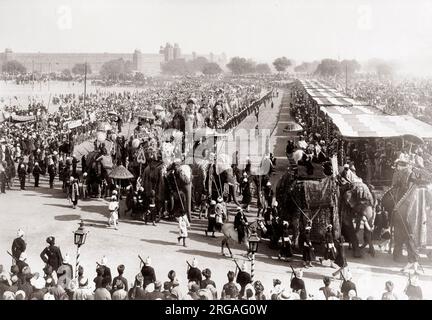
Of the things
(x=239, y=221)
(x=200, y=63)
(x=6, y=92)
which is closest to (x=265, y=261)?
(x=239, y=221)

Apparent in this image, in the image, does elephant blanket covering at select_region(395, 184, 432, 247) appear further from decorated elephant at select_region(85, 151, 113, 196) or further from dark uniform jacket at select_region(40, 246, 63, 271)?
decorated elephant at select_region(85, 151, 113, 196)

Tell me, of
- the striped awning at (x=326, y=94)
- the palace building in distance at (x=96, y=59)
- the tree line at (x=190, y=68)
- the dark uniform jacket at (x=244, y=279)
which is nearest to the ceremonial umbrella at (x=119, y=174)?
the dark uniform jacket at (x=244, y=279)

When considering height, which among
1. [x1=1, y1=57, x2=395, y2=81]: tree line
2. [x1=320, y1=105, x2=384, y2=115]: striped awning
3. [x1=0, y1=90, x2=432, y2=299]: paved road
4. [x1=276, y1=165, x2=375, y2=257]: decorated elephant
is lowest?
[x1=0, y1=90, x2=432, y2=299]: paved road

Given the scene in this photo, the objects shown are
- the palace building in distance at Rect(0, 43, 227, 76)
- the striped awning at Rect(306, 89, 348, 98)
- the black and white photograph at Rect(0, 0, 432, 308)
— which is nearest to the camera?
the black and white photograph at Rect(0, 0, 432, 308)

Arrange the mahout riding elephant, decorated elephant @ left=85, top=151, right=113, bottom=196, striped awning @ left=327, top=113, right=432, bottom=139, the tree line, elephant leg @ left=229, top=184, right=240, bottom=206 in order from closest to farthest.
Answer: the mahout riding elephant → elephant leg @ left=229, top=184, right=240, bottom=206 → striped awning @ left=327, top=113, right=432, bottom=139 → decorated elephant @ left=85, top=151, right=113, bottom=196 → the tree line

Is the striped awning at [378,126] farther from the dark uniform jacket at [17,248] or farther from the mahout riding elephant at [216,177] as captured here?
the dark uniform jacket at [17,248]

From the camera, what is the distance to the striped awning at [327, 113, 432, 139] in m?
19.5

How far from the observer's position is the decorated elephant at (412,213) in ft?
43.8

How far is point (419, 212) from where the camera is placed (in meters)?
13.4

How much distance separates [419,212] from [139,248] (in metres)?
7.22

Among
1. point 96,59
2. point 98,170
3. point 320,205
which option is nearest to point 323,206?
point 320,205

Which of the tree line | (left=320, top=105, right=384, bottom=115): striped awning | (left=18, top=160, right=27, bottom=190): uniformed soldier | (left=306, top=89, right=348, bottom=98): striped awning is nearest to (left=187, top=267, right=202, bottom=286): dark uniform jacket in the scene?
(left=18, top=160, right=27, bottom=190): uniformed soldier

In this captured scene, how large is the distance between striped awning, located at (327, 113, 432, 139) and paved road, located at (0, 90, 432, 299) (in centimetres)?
525

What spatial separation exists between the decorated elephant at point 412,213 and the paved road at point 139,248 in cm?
58
